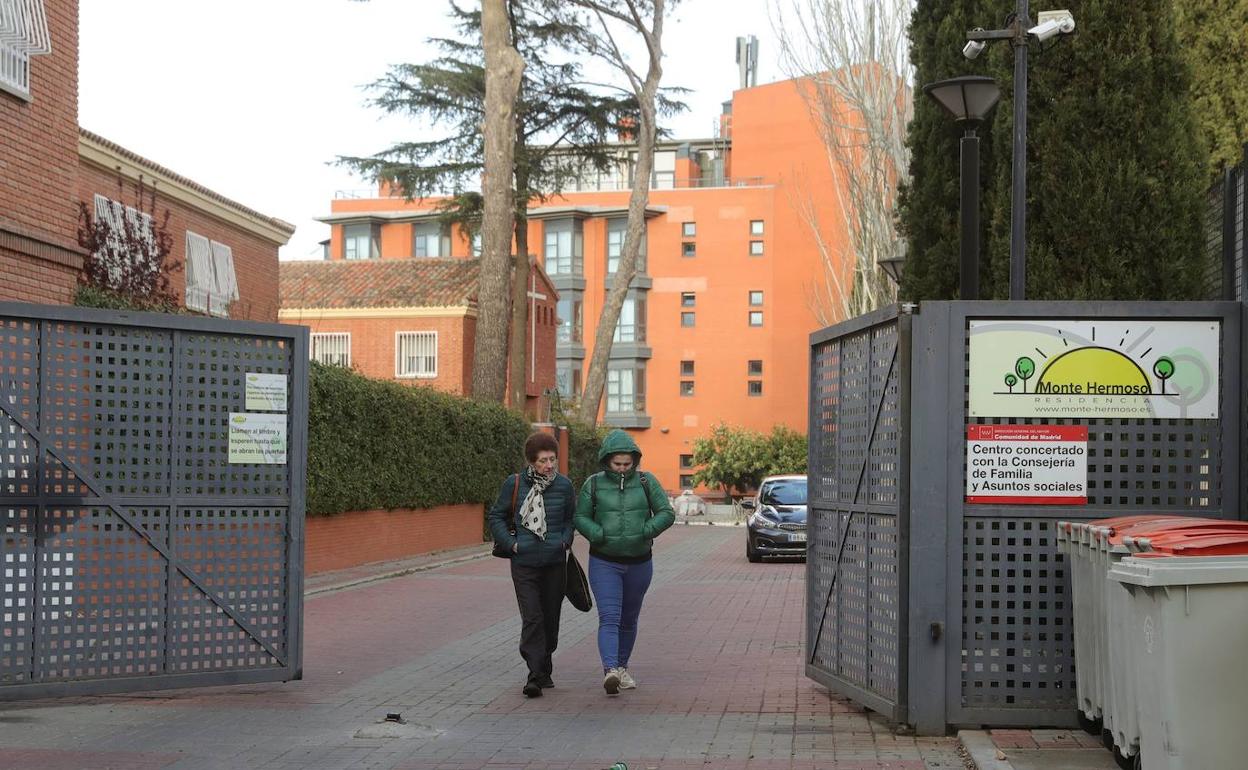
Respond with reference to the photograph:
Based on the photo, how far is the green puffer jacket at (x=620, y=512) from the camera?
33.7 ft

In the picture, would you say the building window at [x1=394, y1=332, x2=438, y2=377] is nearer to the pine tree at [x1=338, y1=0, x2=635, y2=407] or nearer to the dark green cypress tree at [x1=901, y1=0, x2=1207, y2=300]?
the pine tree at [x1=338, y1=0, x2=635, y2=407]

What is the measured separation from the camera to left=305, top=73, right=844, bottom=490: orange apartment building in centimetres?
7638

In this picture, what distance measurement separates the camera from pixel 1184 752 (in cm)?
621

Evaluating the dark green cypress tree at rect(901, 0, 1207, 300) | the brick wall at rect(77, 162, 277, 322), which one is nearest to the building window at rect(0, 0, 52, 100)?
the dark green cypress tree at rect(901, 0, 1207, 300)

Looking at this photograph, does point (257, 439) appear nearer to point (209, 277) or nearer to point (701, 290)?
point (209, 277)

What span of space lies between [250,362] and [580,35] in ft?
101

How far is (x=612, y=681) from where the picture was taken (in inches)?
400

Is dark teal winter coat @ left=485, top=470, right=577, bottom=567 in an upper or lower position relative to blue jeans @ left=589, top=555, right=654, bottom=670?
upper

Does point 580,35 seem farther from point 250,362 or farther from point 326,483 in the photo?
point 250,362

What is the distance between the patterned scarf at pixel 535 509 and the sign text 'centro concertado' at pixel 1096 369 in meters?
3.08

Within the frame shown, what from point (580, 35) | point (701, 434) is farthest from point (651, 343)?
point (580, 35)

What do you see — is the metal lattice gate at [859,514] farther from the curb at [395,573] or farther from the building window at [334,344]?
the building window at [334,344]

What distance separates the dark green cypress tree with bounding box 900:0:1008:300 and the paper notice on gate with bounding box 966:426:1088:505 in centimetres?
1169

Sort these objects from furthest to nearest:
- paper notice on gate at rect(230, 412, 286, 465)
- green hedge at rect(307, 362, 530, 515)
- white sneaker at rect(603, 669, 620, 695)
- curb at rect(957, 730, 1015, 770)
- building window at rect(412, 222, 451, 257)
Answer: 1. building window at rect(412, 222, 451, 257)
2. green hedge at rect(307, 362, 530, 515)
3. white sneaker at rect(603, 669, 620, 695)
4. paper notice on gate at rect(230, 412, 286, 465)
5. curb at rect(957, 730, 1015, 770)
